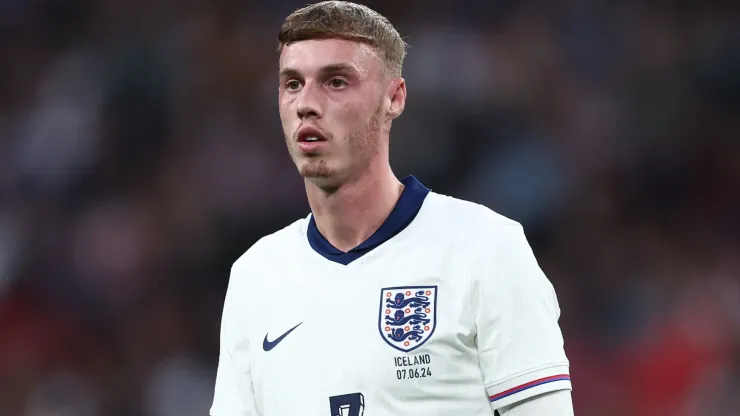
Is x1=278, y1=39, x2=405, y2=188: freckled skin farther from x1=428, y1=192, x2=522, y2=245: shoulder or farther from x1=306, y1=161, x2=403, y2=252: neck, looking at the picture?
x1=428, y1=192, x2=522, y2=245: shoulder

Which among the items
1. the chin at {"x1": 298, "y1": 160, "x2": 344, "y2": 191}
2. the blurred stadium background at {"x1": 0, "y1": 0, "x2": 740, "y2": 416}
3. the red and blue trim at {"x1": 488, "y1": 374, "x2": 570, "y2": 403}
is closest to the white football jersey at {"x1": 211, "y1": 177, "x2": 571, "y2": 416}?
the red and blue trim at {"x1": 488, "y1": 374, "x2": 570, "y2": 403}

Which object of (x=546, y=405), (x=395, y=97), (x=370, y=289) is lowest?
(x=546, y=405)

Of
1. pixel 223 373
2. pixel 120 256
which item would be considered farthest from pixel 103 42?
pixel 223 373

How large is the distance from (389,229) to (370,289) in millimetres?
201

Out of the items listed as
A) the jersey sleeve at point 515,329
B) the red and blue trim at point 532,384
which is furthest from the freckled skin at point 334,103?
the red and blue trim at point 532,384

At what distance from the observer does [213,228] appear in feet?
22.4

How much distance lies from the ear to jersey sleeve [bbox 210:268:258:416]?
0.71m

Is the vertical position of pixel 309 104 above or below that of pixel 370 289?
above

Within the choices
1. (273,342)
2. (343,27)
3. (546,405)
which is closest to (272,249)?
(273,342)

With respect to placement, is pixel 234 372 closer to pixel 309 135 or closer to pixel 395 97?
pixel 309 135

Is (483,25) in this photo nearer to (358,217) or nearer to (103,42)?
(103,42)

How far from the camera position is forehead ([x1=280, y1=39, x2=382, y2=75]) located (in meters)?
2.91

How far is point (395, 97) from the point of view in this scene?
309 cm

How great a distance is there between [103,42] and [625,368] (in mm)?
4373
